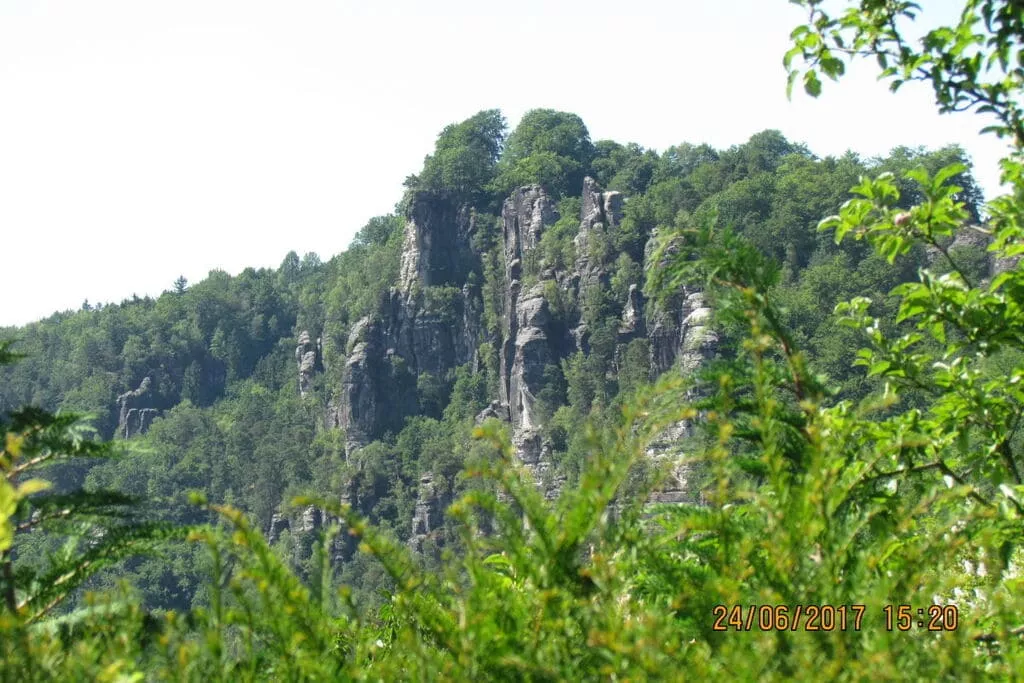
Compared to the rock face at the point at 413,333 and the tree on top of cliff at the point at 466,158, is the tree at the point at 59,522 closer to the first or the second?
the rock face at the point at 413,333

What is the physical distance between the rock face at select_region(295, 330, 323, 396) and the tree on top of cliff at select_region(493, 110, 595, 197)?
2128 centimetres

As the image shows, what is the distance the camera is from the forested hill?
78.7 metres

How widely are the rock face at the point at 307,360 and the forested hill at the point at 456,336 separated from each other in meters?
0.19

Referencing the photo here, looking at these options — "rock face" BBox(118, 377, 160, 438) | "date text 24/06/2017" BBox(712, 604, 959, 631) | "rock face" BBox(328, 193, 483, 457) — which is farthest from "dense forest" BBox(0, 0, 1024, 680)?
"rock face" BBox(118, 377, 160, 438)

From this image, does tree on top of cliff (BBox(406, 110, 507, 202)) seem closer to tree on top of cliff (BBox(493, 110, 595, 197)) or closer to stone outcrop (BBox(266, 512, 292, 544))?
tree on top of cliff (BBox(493, 110, 595, 197))

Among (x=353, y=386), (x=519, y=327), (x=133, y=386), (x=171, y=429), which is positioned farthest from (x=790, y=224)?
(x=133, y=386)

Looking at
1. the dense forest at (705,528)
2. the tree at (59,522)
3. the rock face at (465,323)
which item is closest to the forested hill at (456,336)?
the rock face at (465,323)

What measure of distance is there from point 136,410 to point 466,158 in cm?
3869

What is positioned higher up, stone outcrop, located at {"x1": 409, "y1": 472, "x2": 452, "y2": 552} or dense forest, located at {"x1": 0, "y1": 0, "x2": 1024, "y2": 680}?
dense forest, located at {"x1": 0, "y1": 0, "x2": 1024, "y2": 680}

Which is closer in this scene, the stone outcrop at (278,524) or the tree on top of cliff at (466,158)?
the stone outcrop at (278,524)

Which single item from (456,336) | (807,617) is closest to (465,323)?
(456,336)

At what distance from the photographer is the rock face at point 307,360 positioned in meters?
104

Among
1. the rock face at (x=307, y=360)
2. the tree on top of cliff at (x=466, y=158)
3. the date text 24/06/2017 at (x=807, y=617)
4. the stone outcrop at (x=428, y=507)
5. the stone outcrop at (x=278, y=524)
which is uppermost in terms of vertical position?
the tree on top of cliff at (x=466, y=158)

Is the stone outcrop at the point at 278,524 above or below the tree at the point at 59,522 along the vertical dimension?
below
